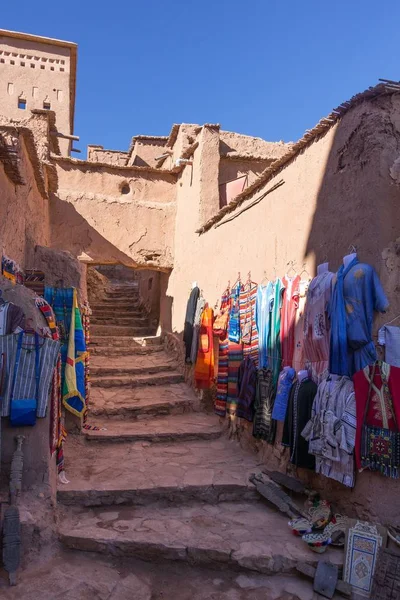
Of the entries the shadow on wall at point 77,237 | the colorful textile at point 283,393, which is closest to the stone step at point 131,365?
the shadow on wall at point 77,237

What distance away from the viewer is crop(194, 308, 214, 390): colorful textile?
771 cm

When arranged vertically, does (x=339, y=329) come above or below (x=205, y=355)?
above

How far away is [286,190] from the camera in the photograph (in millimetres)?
5762

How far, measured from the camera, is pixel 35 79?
52.0 feet

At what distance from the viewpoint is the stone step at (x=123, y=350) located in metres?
10.8

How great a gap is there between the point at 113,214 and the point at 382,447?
8389 mm

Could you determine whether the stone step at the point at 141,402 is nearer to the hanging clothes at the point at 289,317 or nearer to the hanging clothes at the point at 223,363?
the hanging clothes at the point at 223,363

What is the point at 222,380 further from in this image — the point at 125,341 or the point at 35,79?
the point at 35,79

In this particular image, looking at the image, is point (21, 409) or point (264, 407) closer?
point (21, 409)

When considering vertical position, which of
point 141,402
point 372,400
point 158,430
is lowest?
point 158,430

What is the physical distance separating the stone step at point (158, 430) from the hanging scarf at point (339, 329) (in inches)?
128

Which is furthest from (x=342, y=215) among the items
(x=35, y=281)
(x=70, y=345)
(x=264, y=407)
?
(x=35, y=281)

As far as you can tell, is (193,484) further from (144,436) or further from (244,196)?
(244,196)

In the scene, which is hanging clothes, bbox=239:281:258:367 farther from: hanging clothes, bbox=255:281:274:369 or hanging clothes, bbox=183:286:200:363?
hanging clothes, bbox=183:286:200:363
